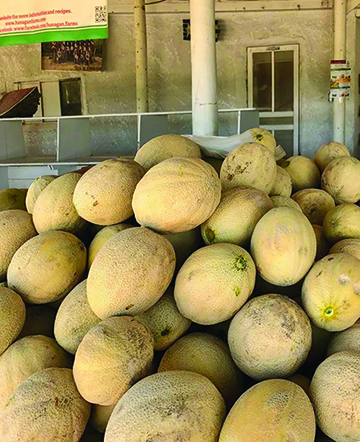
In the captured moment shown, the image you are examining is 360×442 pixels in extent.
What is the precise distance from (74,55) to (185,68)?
5.22 ft

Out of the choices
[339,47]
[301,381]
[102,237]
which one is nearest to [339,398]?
[301,381]

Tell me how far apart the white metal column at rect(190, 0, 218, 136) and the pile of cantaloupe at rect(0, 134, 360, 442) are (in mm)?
1553

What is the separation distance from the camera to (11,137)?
4.91 metres

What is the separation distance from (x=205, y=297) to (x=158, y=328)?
137 millimetres

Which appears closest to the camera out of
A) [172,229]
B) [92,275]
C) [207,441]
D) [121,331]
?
[207,441]

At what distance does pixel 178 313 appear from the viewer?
1.09 meters

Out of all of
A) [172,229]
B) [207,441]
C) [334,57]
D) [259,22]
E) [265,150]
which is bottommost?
[207,441]

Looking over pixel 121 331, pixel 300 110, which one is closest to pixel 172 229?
pixel 121 331

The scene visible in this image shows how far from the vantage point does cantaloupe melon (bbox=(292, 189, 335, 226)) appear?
1572 millimetres

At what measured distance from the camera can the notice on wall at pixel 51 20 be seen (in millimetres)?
3262

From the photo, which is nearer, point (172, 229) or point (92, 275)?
point (92, 275)

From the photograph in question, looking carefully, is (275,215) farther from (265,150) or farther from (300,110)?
(300,110)

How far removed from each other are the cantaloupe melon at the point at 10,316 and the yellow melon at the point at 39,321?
68 millimetres

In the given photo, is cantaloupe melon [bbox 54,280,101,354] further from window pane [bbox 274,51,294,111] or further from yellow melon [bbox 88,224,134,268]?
window pane [bbox 274,51,294,111]
